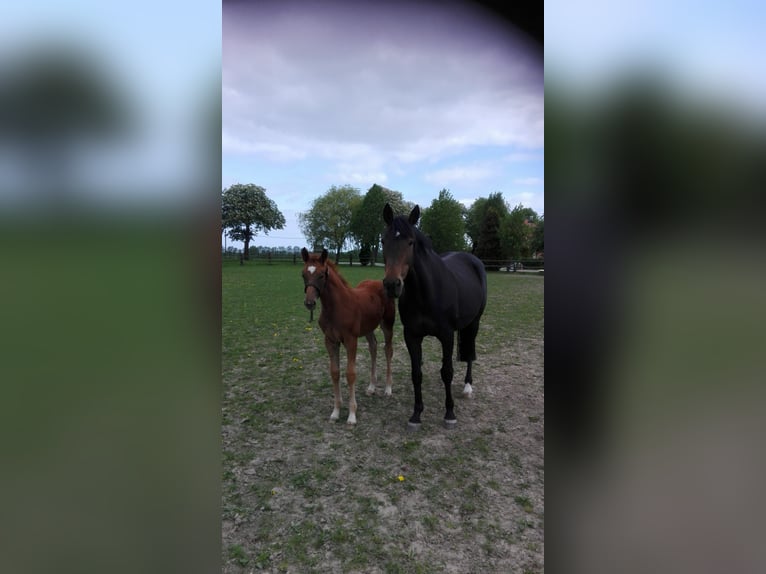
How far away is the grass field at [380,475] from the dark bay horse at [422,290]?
2.16ft

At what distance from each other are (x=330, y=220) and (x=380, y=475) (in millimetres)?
6889

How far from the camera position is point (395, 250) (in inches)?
148

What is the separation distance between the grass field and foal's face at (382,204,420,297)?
4.30 ft

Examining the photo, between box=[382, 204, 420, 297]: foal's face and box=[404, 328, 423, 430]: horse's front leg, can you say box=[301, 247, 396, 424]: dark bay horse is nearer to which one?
box=[404, 328, 423, 430]: horse's front leg

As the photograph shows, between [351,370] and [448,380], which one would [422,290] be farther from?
[351,370]

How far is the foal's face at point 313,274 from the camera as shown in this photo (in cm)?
434

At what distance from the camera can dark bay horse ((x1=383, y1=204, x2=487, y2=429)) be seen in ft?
12.3

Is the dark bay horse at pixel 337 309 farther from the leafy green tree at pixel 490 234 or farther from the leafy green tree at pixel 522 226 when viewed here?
the leafy green tree at pixel 522 226

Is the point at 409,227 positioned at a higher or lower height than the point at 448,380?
higher

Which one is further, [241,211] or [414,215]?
[414,215]
